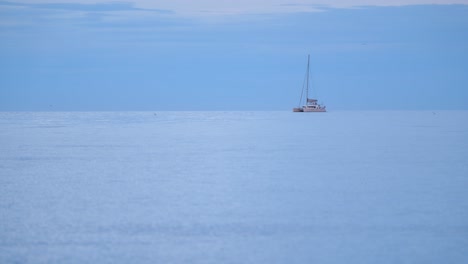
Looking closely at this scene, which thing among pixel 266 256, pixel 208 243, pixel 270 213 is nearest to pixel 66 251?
pixel 208 243

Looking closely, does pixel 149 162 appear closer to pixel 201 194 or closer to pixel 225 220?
pixel 201 194

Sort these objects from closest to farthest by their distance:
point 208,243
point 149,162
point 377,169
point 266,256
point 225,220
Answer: point 266,256 < point 208,243 < point 225,220 < point 377,169 < point 149,162

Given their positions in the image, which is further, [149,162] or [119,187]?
[149,162]

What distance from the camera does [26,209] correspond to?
586 inches

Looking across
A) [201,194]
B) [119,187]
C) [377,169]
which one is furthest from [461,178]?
[119,187]

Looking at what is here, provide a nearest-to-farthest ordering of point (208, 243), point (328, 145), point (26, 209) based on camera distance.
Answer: point (208, 243) → point (26, 209) → point (328, 145)

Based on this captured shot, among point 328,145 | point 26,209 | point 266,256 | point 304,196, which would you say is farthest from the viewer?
point 328,145

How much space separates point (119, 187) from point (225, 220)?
5259 millimetres

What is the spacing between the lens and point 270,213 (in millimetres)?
14336

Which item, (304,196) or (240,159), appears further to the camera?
(240,159)

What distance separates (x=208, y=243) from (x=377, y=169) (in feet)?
38.5

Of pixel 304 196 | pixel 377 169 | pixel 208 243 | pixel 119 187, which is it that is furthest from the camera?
pixel 377 169

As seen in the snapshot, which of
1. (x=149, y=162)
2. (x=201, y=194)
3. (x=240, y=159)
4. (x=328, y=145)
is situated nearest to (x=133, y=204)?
(x=201, y=194)

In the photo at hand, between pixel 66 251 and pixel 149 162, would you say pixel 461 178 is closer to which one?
pixel 149 162
